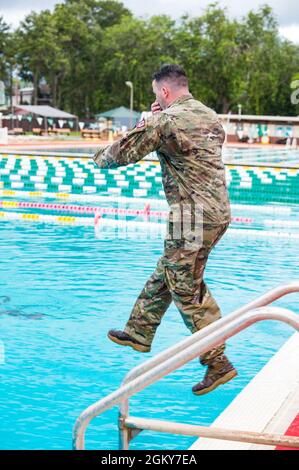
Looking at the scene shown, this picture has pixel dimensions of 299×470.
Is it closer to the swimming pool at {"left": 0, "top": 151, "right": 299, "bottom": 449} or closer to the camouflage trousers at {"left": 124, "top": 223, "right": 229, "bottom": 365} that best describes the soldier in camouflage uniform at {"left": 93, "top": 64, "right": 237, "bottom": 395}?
the camouflage trousers at {"left": 124, "top": 223, "right": 229, "bottom": 365}

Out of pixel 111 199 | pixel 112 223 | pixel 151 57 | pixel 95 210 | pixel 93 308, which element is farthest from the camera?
pixel 151 57

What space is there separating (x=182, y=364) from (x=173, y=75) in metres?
1.91

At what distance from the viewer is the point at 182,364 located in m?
2.74

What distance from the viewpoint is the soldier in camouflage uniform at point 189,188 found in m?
3.94

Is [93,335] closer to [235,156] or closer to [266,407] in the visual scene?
[266,407]

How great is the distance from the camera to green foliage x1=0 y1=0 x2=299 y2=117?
63188 mm

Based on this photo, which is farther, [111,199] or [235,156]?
[235,156]

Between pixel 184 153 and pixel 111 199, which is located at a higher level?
pixel 184 153

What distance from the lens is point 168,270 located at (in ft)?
13.2

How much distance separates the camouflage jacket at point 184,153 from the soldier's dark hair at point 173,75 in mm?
132

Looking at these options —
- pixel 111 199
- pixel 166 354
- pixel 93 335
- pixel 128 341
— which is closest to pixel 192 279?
pixel 128 341

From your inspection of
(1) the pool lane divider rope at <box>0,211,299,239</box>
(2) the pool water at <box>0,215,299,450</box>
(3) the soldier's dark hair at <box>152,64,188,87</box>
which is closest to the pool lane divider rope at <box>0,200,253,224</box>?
(1) the pool lane divider rope at <box>0,211,299,239</box>

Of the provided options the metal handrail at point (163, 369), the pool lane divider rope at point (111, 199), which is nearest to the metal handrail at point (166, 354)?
the metal handrail at point (163, 369)
